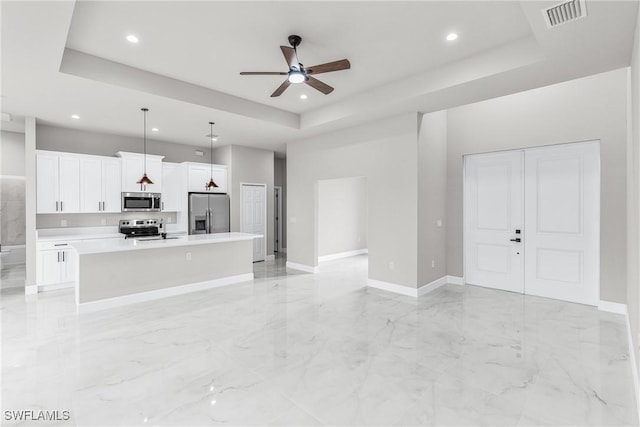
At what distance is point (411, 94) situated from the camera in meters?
4.21

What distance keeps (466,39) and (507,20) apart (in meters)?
0.40

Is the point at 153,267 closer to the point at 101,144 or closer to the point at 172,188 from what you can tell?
the point at 172,188

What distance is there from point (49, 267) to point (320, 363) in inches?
202

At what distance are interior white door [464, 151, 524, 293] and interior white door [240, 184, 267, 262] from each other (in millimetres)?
4705

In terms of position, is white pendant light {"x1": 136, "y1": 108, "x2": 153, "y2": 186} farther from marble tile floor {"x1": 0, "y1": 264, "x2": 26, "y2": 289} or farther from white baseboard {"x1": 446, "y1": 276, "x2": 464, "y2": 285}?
white baseboard {"x1": 446, "y1": 276, "x2": 464, "y2": 285}

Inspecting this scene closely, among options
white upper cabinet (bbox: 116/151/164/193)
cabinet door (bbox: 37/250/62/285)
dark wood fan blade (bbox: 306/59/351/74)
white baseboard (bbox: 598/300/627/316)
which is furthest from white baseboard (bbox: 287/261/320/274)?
white baseboard (bbox: 598/300/627/316)

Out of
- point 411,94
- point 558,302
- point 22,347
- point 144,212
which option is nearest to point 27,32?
point 22,347

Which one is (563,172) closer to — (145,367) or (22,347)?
(145,367)

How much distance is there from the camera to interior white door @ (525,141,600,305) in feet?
14.4

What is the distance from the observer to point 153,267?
15.8ft

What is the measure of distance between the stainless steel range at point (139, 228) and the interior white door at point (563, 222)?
278 inches

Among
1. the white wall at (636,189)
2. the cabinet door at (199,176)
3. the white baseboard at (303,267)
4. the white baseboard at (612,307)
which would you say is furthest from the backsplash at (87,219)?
the white baseboard at (612,307)

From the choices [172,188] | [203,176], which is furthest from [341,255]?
[172,188]

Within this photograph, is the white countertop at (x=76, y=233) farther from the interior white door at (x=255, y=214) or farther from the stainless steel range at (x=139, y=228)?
the interior white door at (x=255, y=214)
